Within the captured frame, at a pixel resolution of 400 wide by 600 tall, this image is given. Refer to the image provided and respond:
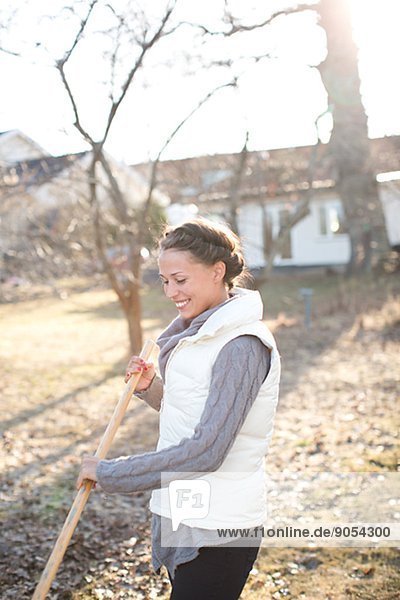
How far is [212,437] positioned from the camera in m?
2.01

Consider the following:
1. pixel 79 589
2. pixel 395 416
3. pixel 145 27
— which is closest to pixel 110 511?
pixel 79 589

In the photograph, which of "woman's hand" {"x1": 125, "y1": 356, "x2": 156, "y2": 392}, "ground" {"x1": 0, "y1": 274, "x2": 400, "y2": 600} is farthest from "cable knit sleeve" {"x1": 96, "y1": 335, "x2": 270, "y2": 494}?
"ground" {"x1": 0, "y1": 274, "x2": 400, "y2": 600}

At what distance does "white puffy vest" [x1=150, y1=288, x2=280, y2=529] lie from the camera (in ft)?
6.98

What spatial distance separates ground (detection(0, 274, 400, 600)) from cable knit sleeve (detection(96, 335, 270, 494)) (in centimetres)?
201

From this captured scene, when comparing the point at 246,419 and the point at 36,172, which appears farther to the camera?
the point at 36,172

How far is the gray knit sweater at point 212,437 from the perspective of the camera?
2.02 m

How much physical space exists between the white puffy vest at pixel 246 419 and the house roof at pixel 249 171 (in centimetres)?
1167

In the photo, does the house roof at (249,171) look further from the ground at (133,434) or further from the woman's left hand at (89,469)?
the woman's left hand at (89,469)

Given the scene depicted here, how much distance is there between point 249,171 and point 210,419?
15478 millimetres

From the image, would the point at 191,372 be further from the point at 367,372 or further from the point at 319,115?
the point at 319,115

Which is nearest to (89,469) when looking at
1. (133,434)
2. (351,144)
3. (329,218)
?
(133,434)

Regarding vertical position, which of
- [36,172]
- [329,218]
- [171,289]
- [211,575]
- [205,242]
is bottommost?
[211,575]

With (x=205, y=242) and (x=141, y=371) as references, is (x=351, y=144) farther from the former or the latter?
(x=205, y=242)

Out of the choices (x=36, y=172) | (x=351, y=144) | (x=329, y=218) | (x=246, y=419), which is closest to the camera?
(x=246, y=419)
